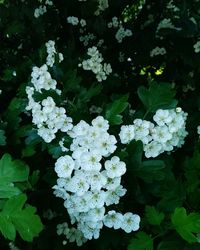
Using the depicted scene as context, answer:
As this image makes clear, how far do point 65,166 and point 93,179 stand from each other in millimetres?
119

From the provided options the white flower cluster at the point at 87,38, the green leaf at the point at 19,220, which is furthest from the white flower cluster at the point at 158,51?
the green leaf at the point at 19,220

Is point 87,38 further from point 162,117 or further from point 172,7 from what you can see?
point 162,117

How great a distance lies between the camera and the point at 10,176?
5.02ft

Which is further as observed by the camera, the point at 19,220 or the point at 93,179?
the point at 93,179

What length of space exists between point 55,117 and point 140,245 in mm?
584

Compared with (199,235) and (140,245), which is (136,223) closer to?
(140,245)

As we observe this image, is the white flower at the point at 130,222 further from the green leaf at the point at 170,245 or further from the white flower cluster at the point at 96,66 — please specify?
the white flower cluster at the point at 96,66

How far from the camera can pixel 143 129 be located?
5.69 feet

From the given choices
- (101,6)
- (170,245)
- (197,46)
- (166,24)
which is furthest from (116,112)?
(101,6)

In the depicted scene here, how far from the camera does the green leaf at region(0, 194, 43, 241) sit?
142 centimetres

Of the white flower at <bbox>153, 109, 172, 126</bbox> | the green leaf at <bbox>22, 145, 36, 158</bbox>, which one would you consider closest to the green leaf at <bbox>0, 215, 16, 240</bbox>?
the green leaf at <bbox>22, 145, 36, 158</bbox>

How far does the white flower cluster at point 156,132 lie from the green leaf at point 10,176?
0.39 meters

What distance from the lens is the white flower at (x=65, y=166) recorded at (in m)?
1.61

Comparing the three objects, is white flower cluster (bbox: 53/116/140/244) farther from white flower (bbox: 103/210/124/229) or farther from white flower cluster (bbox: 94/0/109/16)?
white flower cluster (bbox: 94/0/109/16)
